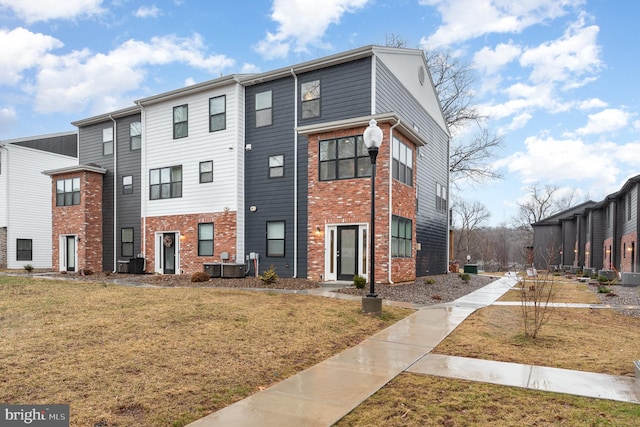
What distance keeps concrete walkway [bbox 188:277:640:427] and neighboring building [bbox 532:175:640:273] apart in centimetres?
799

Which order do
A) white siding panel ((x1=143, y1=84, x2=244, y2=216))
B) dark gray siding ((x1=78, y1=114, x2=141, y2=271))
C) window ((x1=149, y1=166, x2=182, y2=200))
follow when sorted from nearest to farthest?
white siding panel ((x1=143, y1=84, x2=244, y2=216))
window ((x1=149, y1=166, x2=182, y2=200))
dark gray siding ((x1=78, y1=114, x2=141, y2=271))

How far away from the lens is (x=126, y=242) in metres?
20.0

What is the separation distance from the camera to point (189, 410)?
3.50m

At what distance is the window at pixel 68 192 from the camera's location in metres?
20.6

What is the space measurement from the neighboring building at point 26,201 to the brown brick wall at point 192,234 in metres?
11.5

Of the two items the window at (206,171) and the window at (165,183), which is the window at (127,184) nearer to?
the window at (165,183)

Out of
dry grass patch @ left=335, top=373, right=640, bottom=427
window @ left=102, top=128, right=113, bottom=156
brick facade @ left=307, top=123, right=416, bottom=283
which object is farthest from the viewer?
window @ left=102, top=128, right=113, bottom=156

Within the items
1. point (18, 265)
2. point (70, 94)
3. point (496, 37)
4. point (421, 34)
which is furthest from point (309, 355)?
point (70, 94)

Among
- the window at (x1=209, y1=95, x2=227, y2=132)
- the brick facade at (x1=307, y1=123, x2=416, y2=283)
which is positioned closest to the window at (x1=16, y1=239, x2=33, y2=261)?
the window at (x1=209, y1=95, x2=227, y2=132)

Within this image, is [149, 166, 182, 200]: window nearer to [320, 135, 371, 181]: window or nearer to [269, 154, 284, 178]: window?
[269, 154, 284, 178]: window

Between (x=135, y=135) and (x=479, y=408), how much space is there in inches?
806

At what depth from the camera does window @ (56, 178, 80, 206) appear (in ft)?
67.7

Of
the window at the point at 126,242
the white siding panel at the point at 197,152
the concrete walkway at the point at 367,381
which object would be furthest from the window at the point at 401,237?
the window at the point at 126,242
